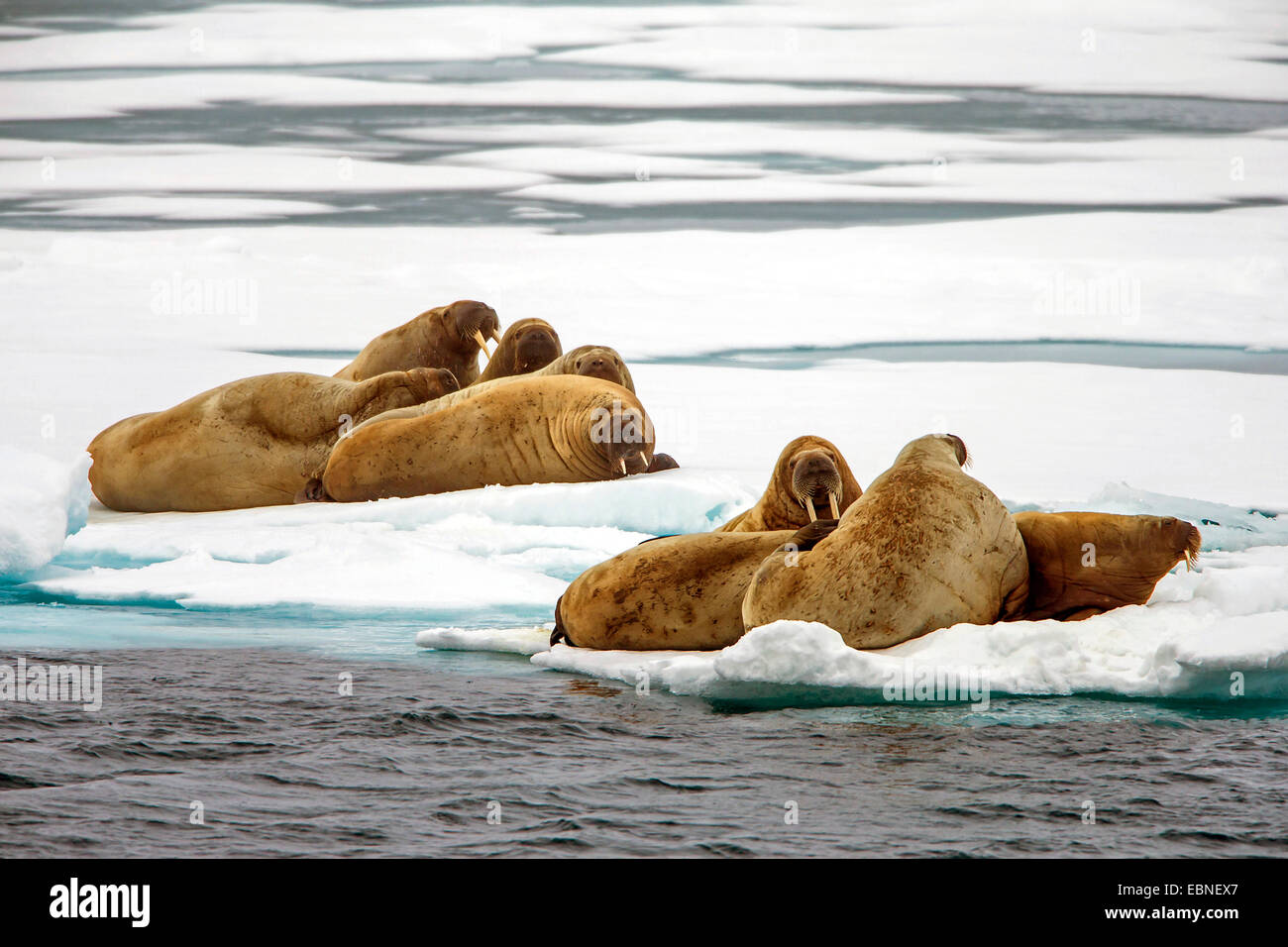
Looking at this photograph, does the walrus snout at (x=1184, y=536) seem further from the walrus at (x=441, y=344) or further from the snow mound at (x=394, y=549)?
the walrus at (x=441, y=344)

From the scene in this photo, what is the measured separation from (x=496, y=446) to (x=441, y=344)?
1.77m

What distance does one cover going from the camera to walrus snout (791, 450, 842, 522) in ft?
20.1

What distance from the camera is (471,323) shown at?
10.8 metres

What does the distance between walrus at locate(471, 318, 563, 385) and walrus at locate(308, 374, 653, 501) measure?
1.09 m

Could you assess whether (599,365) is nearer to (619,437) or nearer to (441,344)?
(619,437)

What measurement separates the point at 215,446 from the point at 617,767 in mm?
5830

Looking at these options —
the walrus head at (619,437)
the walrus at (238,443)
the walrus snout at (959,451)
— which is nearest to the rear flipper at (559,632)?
the walrus snout at (959,451)

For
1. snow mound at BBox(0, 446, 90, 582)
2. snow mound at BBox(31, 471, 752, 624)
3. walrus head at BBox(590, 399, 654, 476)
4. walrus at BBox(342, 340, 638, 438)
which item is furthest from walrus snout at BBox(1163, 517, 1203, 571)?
snow mound at BBox(0, 446, 90, 582)

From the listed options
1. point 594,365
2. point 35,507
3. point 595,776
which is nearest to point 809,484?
point 595,776

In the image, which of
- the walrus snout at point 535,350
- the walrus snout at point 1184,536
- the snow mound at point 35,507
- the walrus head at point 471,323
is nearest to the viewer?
the walrus snout at point 1184,536

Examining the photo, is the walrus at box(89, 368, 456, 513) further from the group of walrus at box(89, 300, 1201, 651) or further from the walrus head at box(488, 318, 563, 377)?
the group of walrus at box(89, 300, 1201, 651)

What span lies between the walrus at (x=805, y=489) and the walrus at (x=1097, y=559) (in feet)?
2.40

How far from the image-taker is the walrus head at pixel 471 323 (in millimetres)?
10750
